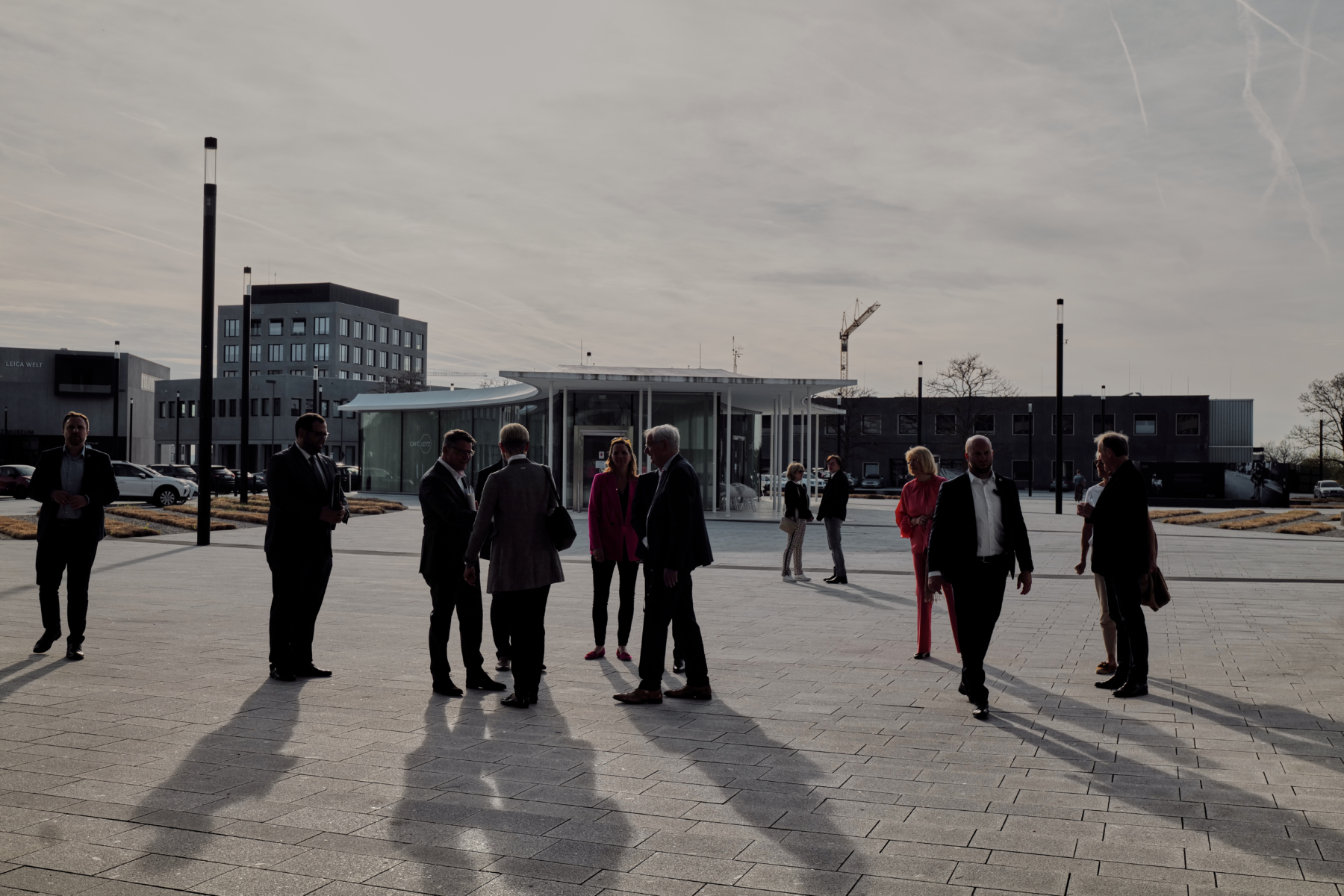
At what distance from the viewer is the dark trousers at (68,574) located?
26.8 feet

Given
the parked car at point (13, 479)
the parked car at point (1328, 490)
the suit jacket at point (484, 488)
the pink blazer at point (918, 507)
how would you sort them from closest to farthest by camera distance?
1. the suit jacket at point (484, 488)
2. the pink blazer at point (918, 507)
3. the parked car at point (13, 479)
4. the parked car at point (1328, 490)

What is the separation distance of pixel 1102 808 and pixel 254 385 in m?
102

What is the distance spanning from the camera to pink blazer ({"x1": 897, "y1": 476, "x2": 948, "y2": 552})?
9.23m

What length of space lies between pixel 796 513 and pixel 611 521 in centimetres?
624

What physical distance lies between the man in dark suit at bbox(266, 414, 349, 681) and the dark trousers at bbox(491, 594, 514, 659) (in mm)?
1141

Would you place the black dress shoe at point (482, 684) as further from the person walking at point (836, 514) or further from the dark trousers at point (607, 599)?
the person walking at point (836, 514)

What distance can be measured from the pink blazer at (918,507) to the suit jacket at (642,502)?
8.94 ft

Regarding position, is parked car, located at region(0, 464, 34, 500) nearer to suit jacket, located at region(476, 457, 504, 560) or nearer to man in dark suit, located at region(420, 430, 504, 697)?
suit jacket, located at region(476, 457, 504, 560)

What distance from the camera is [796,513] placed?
1450 cm

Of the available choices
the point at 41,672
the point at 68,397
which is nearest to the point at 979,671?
the point at 41,672

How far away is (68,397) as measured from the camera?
89375 mm

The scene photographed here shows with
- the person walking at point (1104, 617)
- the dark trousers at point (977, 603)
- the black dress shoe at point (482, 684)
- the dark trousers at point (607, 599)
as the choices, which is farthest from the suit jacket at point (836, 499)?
the black dress shoe at point (482, 684)

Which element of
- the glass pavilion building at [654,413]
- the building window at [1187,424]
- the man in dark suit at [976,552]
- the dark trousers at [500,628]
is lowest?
the dark trousers at [500,628]

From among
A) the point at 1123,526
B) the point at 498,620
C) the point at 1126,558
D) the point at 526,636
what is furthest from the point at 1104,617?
the point at 498,620
